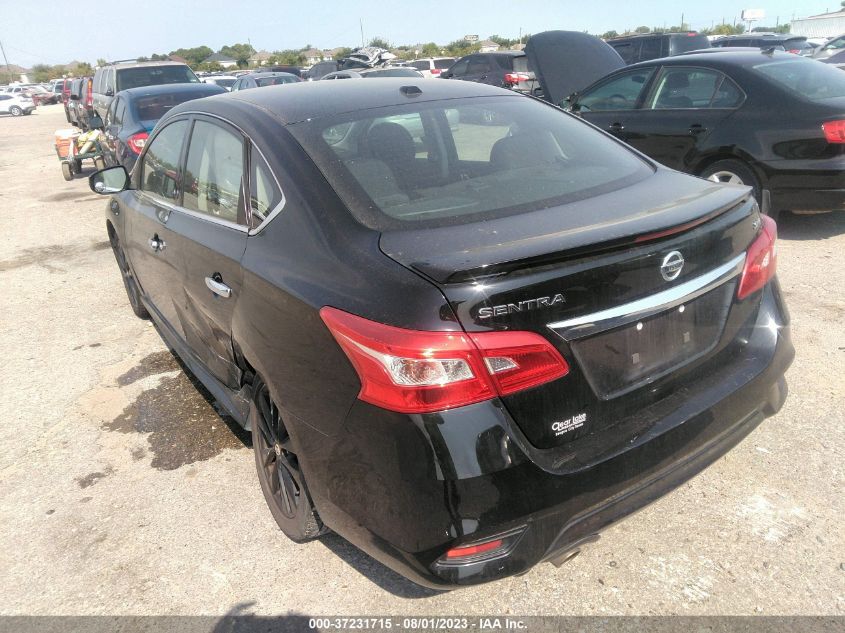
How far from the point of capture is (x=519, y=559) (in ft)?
6.16

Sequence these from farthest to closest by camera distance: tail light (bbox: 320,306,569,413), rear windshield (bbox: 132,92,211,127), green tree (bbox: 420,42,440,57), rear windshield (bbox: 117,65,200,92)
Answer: green tree (bbox: 420,42,440,57) < rear windshield (bbox: 117,65,200,92) < rear windshield (bbox: 132,92,211,127) < tail light (bbox: 320,306,569,413)

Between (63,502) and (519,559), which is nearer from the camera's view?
(519,559)

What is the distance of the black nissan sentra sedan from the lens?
1802 millimetres

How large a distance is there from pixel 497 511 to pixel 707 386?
902mm

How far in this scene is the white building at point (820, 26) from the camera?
41.5m

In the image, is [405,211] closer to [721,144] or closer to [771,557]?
[771,557]

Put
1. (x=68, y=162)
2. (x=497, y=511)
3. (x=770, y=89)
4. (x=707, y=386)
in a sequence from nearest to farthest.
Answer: (x=497, y=511) < (x=707, y=386) < (x=770, y=89) < (x=68, y=162)

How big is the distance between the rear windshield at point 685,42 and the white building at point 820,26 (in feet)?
107

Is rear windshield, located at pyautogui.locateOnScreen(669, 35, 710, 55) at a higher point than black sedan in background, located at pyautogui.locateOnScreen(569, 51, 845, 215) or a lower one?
higher

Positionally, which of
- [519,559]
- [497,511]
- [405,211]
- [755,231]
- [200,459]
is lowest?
[200,459]

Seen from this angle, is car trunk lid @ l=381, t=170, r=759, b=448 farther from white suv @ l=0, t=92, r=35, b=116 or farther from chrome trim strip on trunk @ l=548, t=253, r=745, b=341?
white suv @ l=0, t=92, r=35, b=116

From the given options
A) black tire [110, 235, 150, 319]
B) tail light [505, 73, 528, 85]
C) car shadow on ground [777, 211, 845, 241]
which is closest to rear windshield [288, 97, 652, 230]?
black tire [110, 235, 150, 319]

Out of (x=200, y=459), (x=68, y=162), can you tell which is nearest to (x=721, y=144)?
(x=200, y=459)

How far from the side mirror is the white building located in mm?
46991
